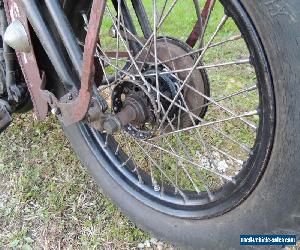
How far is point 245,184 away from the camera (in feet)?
3.75

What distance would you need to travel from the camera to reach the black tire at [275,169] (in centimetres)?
95

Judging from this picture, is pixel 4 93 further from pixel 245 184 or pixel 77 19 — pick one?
pixel 245 184

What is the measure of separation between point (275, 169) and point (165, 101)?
1.42 feet

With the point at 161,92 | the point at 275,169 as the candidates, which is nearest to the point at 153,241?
the point at 161,92

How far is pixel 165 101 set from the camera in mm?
1363

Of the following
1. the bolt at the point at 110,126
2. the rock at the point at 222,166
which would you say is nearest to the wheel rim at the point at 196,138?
the rock at the point at 222,166

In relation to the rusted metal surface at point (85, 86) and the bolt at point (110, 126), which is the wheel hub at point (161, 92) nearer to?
the bolt at point (110, 126)

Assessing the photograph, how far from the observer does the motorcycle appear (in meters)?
0.99

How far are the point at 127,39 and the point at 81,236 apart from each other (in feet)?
2.18

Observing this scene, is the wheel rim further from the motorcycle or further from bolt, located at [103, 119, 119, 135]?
bolt, located at [103, 119, 119, 135]

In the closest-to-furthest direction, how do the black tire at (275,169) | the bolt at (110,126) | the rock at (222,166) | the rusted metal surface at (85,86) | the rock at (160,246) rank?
1. the black tire at (275,169)
2. the rusted metal surface at (85,86)
3. the bolt at (110,126)
4. the rock at (160,246)
5. the rock at (222,166)

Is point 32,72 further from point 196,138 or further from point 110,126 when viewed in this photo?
point 196,138

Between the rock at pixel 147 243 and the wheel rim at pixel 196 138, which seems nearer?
the wheel rim at pixel 196 138

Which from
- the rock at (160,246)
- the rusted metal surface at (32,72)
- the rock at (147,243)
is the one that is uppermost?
the rusted metal surface at (32,72)
